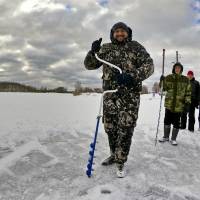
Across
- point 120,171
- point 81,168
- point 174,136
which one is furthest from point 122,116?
point 174,136

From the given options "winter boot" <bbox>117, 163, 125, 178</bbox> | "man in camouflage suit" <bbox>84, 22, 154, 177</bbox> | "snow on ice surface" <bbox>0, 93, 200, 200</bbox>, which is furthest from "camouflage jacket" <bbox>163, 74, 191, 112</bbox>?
"winter boot" <bbox>117, 163, 125, 178</bbox>

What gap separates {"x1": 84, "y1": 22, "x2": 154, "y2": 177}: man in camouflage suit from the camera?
5609 mm

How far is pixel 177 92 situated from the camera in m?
8.63

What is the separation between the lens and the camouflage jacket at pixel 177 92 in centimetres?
862

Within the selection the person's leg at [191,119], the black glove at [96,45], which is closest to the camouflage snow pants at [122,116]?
the black glove at [96,45]

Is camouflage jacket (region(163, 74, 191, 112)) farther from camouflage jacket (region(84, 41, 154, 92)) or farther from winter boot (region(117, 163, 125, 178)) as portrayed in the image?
winter boot (region(117, 163, 125, 178))

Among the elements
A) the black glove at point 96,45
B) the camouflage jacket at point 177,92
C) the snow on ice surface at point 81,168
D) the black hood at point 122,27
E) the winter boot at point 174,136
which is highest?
the black hood at point 122,27

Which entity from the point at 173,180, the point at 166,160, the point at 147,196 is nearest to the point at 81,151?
the point at 166,160

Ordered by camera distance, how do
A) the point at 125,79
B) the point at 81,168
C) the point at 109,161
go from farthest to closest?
the point at 109,161, the point at 81,168, the point at 125,79

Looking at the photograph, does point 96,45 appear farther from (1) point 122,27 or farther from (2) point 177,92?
(2) point 177,92

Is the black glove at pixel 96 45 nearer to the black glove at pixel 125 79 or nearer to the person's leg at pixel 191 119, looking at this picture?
the black glove at pixel 125 79

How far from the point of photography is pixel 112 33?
5848mm

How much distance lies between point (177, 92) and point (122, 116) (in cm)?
339

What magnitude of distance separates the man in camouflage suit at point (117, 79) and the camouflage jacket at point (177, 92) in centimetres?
307
